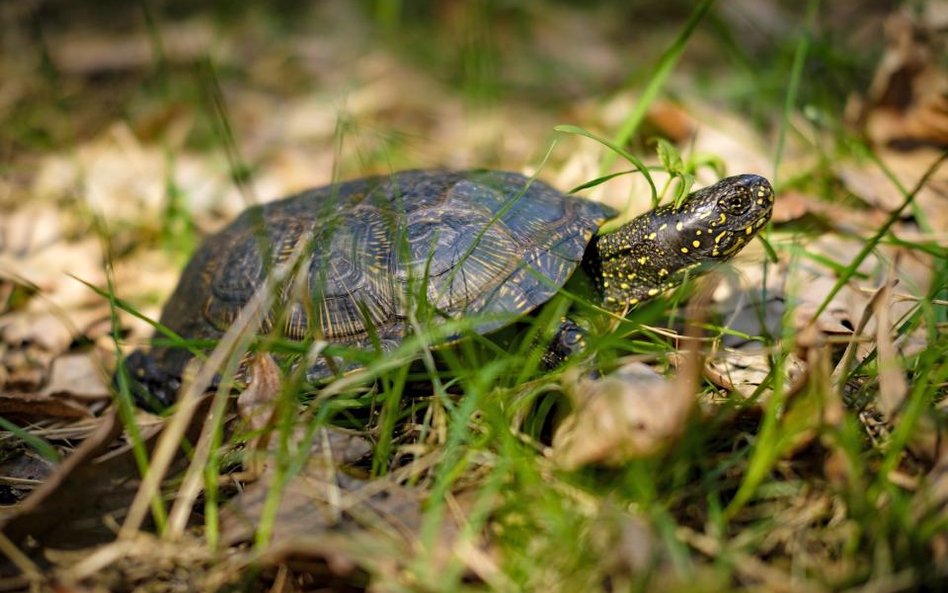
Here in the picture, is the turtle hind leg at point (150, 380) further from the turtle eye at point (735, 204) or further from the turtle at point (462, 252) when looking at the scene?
the turtle eye at point (735, 204)

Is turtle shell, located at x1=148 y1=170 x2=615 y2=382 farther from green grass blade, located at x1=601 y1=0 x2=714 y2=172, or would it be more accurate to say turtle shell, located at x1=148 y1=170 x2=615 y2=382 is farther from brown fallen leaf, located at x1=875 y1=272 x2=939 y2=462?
brown fallen leaf, located at x1=875 y1=272 x2=939 y2=462

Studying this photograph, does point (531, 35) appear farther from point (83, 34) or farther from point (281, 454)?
A: point (281, 454)

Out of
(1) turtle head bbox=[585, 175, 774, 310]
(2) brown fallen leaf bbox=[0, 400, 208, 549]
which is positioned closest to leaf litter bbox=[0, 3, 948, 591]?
(2) brown fallen leaf bbox=[0, 400, 208, 549]

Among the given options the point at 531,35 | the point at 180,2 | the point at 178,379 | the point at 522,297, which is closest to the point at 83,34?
the point at 180,2

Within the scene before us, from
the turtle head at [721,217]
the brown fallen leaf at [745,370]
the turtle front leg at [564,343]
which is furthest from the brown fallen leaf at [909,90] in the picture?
the turtle front leg at [564,343]

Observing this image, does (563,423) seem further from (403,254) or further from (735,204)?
(735,204)
